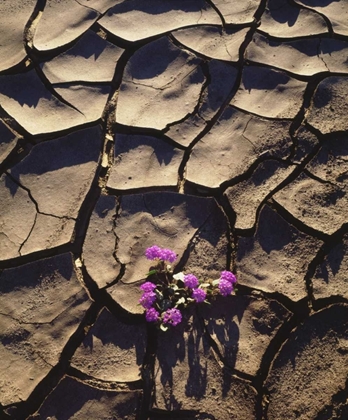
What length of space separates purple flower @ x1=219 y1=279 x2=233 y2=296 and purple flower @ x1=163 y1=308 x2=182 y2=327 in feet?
0.80

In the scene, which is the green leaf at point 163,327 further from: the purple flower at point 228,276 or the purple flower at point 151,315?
the purple flower at point 228,276

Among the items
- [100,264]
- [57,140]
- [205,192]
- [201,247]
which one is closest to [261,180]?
[205,192]

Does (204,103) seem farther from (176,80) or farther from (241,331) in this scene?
(241,331)

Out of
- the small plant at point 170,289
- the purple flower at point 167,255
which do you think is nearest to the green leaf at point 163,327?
the small plant at point 170,289

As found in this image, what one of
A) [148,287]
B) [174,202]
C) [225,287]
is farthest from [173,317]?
[174,202]

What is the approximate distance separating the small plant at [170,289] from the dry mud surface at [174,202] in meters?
0.07

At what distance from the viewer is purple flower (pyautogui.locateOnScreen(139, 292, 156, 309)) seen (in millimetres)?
2195

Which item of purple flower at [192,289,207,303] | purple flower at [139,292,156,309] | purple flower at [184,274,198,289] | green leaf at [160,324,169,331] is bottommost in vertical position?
green leaf at [160,324,169,331]

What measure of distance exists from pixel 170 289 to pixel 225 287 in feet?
0.94

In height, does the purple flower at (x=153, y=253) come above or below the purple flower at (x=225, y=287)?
above

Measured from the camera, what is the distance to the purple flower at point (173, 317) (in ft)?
7.16

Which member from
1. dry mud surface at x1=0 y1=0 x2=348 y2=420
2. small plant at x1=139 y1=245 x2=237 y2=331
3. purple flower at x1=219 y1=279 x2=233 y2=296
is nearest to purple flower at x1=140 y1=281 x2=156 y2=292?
small plant at x1=139 y1=245 x2=237 y2=331

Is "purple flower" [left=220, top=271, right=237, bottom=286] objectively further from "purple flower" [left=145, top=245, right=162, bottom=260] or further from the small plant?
"purple flower" [left=145, top=245, right=162, bottom=260]

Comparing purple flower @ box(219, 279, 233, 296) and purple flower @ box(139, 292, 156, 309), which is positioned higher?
purple flower @ box(219, 279, 233, 296)
